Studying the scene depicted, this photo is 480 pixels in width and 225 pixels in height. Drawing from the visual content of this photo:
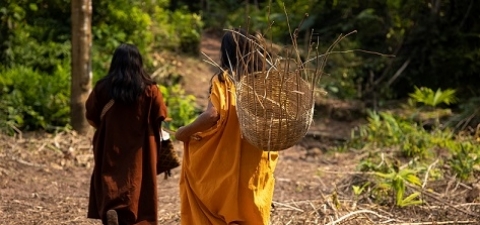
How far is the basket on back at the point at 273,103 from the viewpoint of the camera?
4.44 metres

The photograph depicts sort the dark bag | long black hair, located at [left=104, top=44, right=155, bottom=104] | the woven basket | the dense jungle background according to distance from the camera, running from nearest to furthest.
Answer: the woven basket → long black hair, located at [left=104, top=44, right=155, bottom=104] → the dark bag → the dense jungle background

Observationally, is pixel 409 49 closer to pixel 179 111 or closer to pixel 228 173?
pixel 179 111

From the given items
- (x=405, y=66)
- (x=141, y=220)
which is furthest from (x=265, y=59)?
(x=405, y=66)

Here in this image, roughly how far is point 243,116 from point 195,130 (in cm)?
36

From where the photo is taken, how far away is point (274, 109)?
4512mm

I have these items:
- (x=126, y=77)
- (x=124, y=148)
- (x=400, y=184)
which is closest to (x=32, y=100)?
(x=124, y=148)

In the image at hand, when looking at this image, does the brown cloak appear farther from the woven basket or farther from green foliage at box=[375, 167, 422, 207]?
green foliage at box=[375, 167, 422, 207]

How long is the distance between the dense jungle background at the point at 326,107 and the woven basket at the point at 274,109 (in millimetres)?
307

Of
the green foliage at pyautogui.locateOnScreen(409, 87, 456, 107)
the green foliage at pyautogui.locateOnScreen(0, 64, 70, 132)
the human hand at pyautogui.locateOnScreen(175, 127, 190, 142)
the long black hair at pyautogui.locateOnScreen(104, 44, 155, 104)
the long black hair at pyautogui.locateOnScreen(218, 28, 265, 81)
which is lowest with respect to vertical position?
the green foliage at pyautogui.locateOnScreen(409, 87, 456, 107)

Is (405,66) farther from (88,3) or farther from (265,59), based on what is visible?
(265,59)

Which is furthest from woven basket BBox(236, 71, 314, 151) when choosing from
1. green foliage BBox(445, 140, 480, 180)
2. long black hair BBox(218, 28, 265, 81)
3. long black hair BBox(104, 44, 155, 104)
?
green foliage BBox(445, 140, 480, 180)

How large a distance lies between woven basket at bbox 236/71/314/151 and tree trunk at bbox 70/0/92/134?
435 centimetres

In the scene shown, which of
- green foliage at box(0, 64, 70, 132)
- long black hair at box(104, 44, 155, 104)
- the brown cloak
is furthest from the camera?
green foliage at box(0, 64, 70, 132)

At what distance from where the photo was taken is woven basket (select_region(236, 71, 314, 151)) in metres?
4.44
